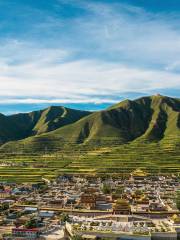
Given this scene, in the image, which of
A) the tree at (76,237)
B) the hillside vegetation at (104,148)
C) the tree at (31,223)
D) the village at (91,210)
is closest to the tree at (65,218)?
the village at (91,210)

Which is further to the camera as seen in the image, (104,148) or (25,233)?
(104,148)

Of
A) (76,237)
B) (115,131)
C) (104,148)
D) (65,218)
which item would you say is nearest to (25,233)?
(76,237)

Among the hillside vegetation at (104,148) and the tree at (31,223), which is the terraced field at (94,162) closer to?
the hillside vegetation at (104,148)

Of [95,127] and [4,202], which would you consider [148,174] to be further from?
[95,127]

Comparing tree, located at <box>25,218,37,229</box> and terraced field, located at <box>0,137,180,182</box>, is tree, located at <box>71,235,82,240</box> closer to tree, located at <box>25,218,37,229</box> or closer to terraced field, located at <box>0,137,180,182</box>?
tree, located at <box>25,218,37,229</box>

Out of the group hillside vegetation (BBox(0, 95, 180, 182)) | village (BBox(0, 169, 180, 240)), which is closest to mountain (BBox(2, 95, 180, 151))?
hillside vegetation (BBox(0, 95, 180, 182))

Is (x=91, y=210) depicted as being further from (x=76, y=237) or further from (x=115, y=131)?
(x=115, y=131)

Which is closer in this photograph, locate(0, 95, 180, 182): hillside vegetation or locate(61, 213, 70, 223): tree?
locate(61, 213, 70, 223): tree
